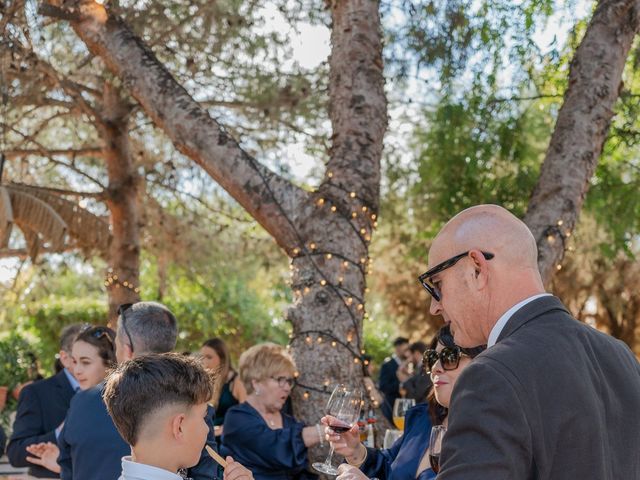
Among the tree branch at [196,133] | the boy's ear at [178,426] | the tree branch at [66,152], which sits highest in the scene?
the tree branch at [66,152]

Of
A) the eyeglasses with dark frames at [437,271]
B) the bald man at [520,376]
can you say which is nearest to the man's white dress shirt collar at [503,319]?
the bald man at [520,376]

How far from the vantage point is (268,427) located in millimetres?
6090

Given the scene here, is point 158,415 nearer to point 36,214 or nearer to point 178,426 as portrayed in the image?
point 178,426

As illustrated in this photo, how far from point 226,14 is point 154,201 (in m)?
6.42

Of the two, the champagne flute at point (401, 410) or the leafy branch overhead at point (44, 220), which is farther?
the leafy branch overhead at point (44, 220)

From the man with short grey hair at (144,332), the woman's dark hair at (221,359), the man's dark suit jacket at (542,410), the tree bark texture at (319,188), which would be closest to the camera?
the man's dark suit jacket at (542,410)

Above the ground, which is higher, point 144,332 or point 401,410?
point 144,332

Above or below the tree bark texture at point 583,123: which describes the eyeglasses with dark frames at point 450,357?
below

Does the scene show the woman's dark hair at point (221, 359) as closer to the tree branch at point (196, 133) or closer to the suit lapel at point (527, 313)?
the tree branch at point (196, 133)

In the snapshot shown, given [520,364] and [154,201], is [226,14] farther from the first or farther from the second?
[520,364]

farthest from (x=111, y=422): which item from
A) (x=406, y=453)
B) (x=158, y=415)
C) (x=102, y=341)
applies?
(x=406, y=453)

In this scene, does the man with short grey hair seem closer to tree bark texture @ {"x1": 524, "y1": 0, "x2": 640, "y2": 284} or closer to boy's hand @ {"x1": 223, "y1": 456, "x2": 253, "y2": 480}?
boy's hand @ {"x1": 223, "y1": 456, "x2": 253, "y2": 480}

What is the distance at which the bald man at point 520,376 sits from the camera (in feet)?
6.97

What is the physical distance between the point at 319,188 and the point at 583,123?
8.21ft
